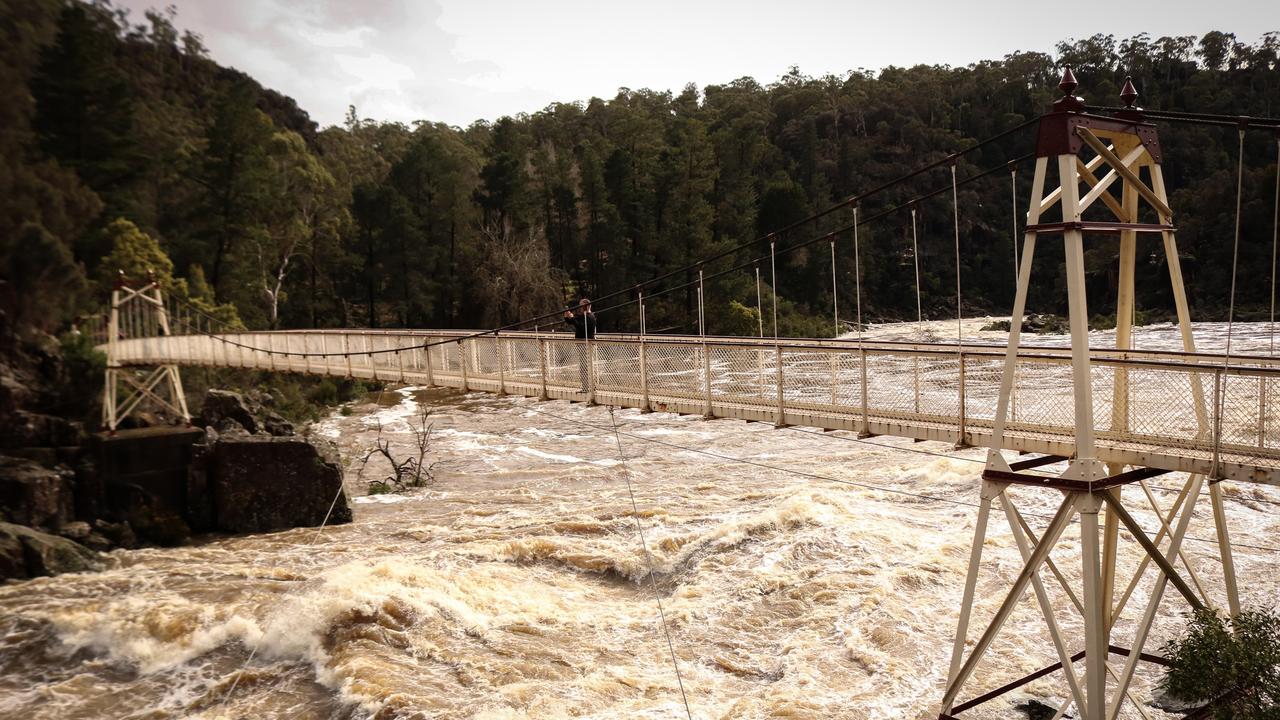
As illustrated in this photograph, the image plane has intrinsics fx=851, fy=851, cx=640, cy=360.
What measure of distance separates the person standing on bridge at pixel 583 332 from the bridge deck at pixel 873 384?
5 cm

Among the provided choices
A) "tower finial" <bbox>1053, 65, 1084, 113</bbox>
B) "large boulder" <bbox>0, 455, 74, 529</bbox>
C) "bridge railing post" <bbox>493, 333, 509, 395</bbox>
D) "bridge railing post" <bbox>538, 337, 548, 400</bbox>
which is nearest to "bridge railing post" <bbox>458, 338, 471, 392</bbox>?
"bridge railing post" <bbox>493, 333, 509, 395</bbox>

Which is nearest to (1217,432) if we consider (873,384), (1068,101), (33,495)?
(1068,101)

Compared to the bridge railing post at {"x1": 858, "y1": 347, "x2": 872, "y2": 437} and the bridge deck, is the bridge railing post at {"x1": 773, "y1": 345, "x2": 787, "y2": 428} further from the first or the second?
the bridge railing post at {"x1": 858, "y1": 347, "x2": 872, "y2": 437}

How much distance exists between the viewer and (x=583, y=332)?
42.4 feet

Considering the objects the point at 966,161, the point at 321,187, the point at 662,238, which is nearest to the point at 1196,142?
the point at 966,161

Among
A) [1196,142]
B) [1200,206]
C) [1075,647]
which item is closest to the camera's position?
[1075,647]

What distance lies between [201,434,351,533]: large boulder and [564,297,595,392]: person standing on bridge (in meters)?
6.72

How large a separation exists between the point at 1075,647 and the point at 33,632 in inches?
538

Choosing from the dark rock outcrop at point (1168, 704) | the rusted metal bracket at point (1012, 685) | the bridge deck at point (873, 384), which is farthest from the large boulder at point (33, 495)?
the dark rock outcrop at point (1168, 704)

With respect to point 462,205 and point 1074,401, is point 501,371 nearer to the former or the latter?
point 1074,401

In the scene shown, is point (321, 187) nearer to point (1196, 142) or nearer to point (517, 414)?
point (517, 414)

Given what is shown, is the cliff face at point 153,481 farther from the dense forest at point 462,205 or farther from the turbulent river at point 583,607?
the dense forest at point 462,205

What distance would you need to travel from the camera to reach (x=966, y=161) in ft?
260

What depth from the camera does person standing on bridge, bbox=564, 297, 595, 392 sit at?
12102mm
